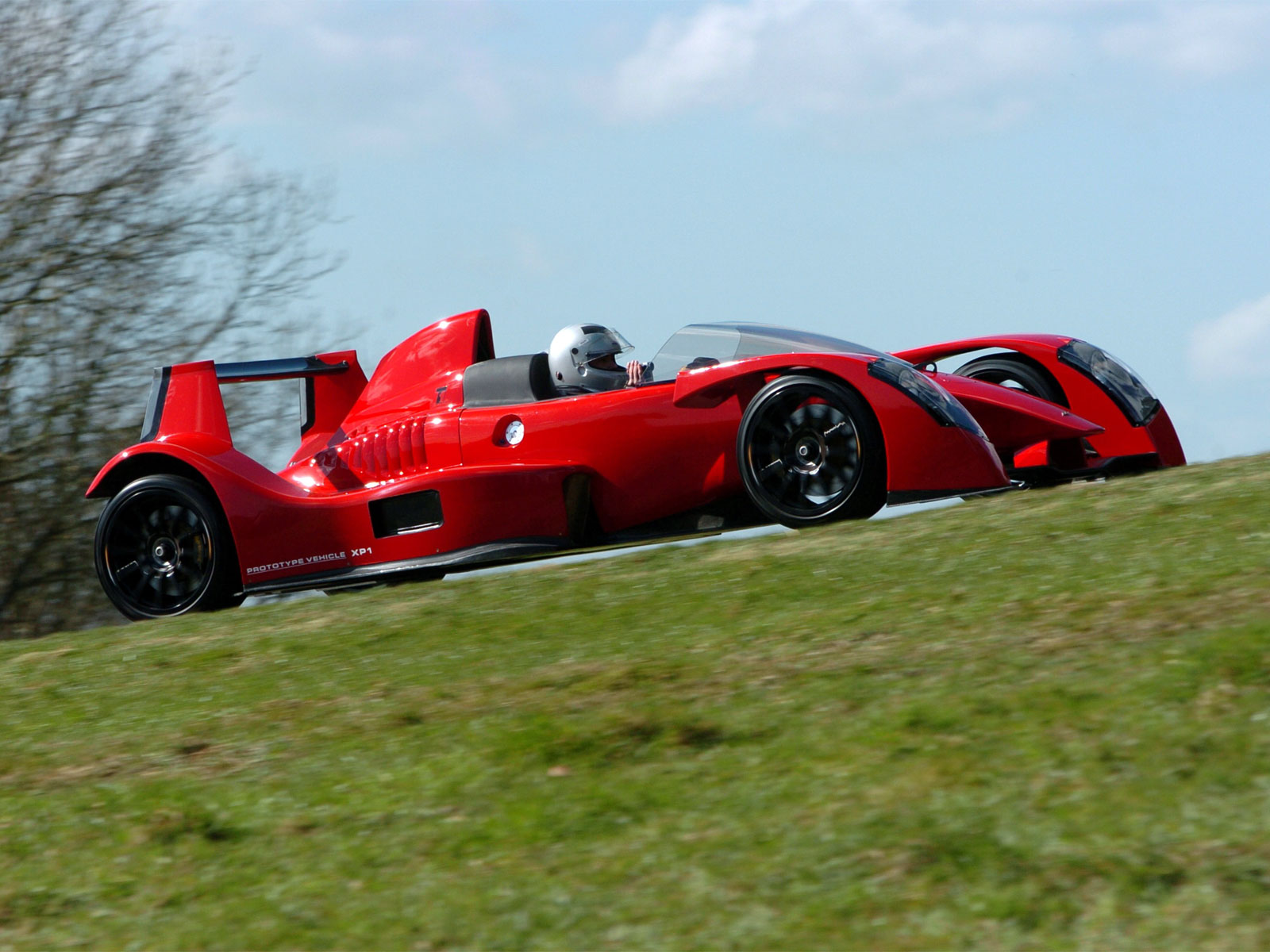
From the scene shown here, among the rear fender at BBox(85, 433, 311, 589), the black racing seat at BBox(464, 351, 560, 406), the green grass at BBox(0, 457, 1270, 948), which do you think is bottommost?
the green grass at BBox(0, 457, 1270, 948)

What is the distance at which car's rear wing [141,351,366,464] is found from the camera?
10.5m

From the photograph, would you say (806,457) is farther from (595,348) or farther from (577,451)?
(595,348)

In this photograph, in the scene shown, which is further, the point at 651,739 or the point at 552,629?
the point at 552,629

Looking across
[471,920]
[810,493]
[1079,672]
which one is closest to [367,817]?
[471,920]

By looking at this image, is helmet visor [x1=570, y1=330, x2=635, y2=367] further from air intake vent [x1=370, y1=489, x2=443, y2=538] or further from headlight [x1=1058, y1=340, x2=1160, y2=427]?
headlight [x1=1058, y1=340, x2=1160, y2=427]

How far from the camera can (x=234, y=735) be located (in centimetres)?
617

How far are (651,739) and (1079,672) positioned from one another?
5.00ft

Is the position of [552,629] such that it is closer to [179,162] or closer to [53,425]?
[53,425]

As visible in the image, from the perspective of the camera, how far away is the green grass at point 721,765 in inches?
162

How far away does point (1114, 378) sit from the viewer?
10172 mm

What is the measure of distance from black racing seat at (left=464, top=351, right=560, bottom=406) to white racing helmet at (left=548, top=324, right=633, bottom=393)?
10 centimetres

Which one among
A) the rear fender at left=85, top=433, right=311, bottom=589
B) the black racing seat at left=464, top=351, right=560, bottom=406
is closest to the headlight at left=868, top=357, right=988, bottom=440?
the black racing seat at left=464, top=351, right=560, bottom=406

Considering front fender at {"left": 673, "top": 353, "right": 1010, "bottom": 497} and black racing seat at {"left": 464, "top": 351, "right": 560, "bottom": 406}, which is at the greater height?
black racing seat at {"left": 464, "top": 351, "right": 560, "bottom": 406}

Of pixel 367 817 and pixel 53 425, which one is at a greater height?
pixel 53 425
